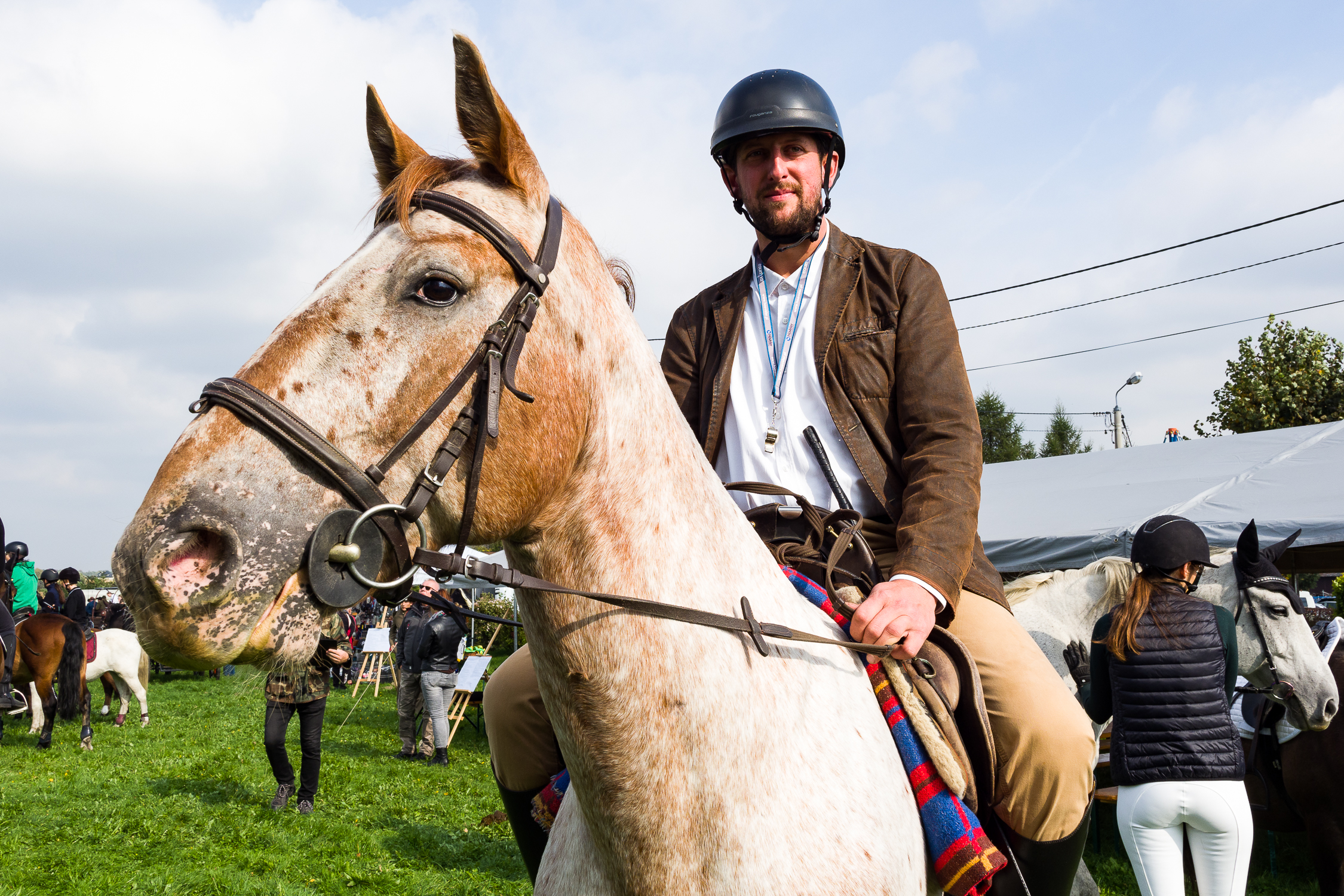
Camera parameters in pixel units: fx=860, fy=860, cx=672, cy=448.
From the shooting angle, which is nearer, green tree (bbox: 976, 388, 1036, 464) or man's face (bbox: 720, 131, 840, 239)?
man's face (bbox: 720, 131, 840, 239)

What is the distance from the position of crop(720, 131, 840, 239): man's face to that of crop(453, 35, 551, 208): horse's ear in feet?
3.96

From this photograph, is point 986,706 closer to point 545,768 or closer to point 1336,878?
point 545,768

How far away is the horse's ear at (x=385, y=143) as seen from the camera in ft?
6.69

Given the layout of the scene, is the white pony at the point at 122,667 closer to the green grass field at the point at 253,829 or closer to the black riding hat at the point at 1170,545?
the green grass field at the point at 253,829

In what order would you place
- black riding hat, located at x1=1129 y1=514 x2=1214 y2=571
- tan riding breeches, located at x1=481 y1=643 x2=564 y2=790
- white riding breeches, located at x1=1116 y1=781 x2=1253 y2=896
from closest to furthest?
tan riding breeches, located at x1=481 y1=643 x2=564 y2=790 → white riding breeches, located at x1=1116 y1=781 x2=1253 y2=896 → black riding hat, located at x1=1129 y1=514 x2=1214 y2=571

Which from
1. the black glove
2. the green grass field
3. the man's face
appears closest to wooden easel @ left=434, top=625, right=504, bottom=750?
the green grass field

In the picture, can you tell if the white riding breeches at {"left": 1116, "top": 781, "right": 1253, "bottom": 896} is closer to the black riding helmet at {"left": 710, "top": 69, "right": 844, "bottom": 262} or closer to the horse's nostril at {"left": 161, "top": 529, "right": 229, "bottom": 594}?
the black riding helmet at {"left": 710, "top": 69, "right": 844, "bottom": 262}

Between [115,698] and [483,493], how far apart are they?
77.7ft

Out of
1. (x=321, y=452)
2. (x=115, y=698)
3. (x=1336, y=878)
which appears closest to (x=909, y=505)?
(x=321, y=452)

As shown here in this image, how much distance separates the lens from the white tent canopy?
9758 millimetres

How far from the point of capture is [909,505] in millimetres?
2475

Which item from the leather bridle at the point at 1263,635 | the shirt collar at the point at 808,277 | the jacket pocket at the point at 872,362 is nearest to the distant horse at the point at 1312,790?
the leather bridle at the point at 1263,635

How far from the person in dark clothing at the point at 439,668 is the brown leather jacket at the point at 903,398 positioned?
11.2 meters

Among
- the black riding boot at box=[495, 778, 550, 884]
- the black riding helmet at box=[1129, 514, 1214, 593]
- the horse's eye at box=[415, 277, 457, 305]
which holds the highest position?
the horse's eye at box=[415, 277, 457, 305]
